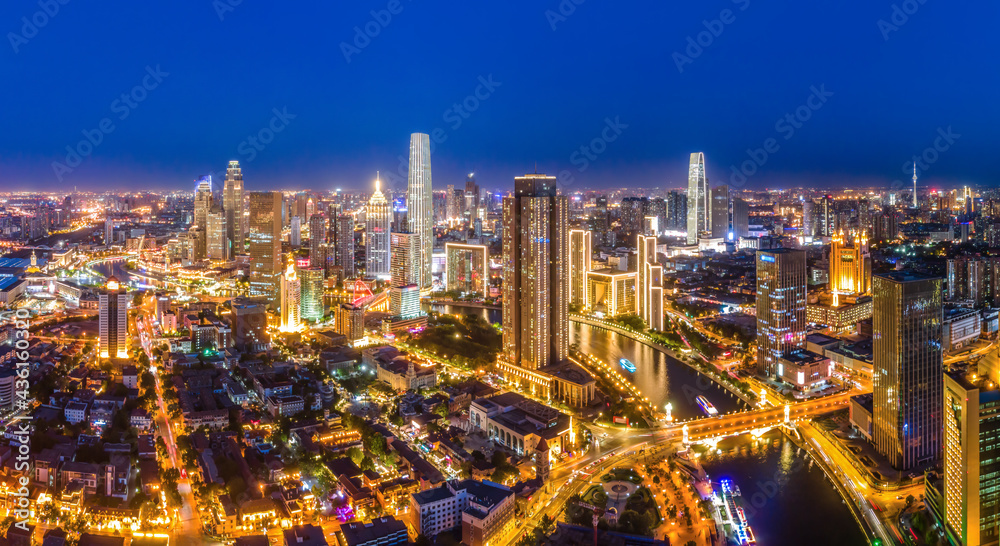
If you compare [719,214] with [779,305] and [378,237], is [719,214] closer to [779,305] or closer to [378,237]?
[378,237]

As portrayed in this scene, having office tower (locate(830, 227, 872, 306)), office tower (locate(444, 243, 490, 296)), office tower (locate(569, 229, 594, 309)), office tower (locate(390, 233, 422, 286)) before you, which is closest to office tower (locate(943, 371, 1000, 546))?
office tower (locate(830, 227, 872, 306))

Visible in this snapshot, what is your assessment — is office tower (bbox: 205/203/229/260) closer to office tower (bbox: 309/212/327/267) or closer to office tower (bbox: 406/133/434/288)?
office tower (bbox: 309/212/327/267)

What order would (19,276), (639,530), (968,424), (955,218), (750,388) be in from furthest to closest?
1. (955,218)
2. (19,276)
3. (750,388)
4. (639,530)
5. (968,424)

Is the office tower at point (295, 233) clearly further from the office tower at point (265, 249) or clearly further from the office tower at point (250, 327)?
the office tower at point (250, 327)

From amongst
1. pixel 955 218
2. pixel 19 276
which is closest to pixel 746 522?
pixel 19 276

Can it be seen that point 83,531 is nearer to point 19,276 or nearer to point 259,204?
point 259,204

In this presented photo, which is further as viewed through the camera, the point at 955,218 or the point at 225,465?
the point at 955,218

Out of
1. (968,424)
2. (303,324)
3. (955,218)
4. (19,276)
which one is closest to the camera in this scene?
(968,424)
